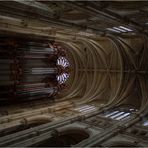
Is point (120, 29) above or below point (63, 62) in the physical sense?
above

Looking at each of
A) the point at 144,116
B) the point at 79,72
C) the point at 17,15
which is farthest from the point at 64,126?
the point at 79,72

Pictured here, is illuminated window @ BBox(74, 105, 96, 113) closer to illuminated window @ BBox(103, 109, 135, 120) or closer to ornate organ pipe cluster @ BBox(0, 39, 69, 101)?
illuminated window @ BBox(103, 109, 135, 120)

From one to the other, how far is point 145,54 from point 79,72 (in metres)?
8.15

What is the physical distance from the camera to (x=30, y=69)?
73.5ft

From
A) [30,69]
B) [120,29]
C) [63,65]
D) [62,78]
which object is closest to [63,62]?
[63,65]

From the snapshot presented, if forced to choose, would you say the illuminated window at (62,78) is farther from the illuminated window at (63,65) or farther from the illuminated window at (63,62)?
the illuminated window at (63,62)

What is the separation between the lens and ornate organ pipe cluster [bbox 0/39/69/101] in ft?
66.5

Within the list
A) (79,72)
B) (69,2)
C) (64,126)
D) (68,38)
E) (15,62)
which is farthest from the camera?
(79,72)

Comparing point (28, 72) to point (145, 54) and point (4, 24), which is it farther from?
point (145, 54)

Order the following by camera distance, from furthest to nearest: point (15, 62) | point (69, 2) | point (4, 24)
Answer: point (15, 62)
point (4, 24)
point (69, 2)

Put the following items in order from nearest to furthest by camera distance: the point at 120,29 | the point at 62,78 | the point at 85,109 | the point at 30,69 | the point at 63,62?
the point at 120,29 → the point at 85,109 → the point at 30,69 → the point at 62,78 → the point at 63,62

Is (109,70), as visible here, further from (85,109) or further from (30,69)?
(30,69)


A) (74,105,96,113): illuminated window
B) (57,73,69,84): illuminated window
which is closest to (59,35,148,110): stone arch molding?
(57,73,69,84): illuminated window

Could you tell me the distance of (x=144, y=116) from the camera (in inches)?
696
